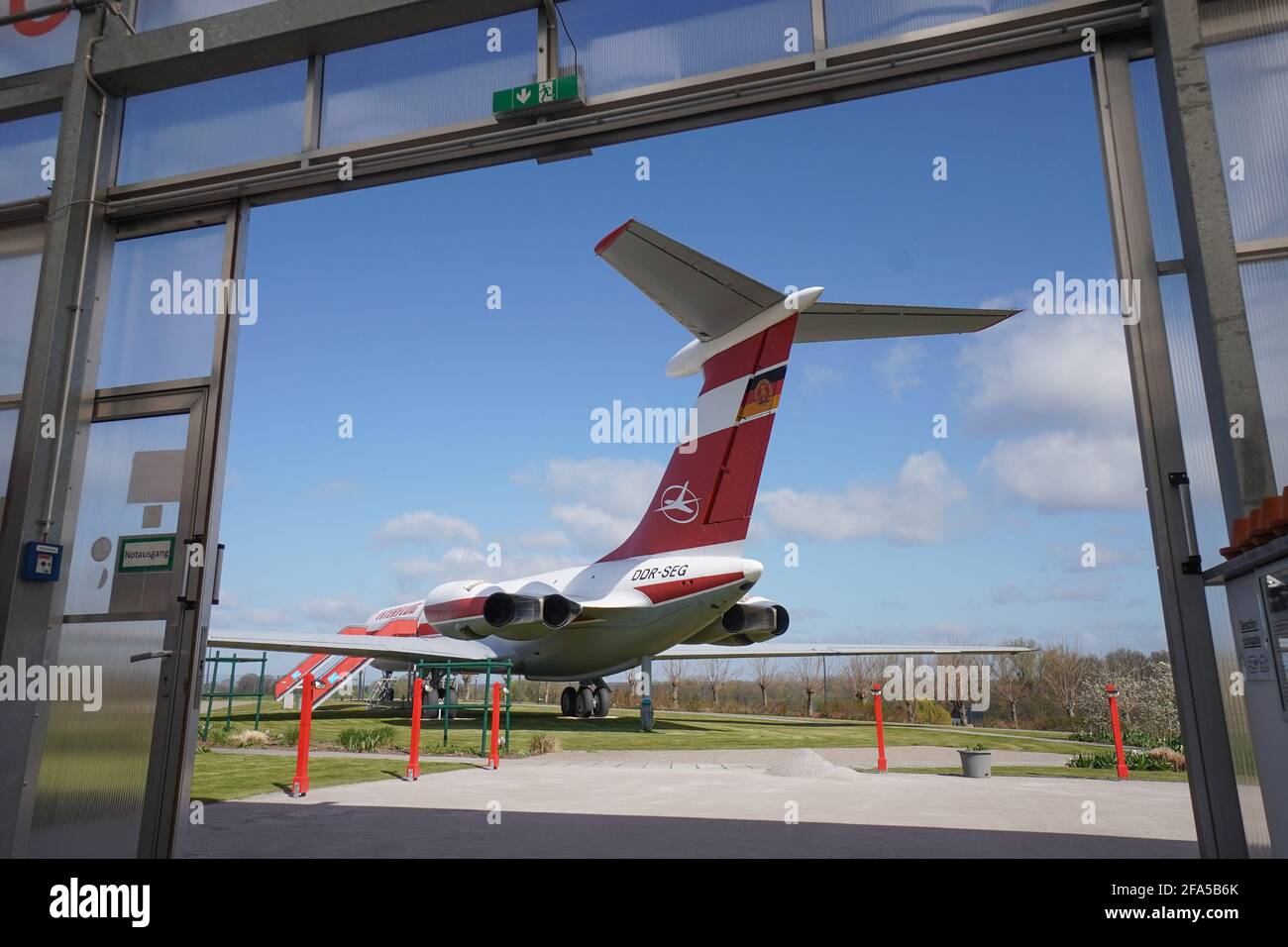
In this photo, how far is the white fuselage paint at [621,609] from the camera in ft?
45.7

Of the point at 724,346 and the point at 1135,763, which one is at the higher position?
the point at 724,346

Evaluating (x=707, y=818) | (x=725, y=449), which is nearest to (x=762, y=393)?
(x=725, y=449)

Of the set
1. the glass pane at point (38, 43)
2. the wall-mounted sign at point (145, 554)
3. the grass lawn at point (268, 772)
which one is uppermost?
the glass pane at point (38, 43)

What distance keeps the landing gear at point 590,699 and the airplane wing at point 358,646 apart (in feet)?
7.68

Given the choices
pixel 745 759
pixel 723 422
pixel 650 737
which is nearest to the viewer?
pixel 745 759

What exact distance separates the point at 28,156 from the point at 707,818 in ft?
20.2

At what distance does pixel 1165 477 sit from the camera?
3.13m

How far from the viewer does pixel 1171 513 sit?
10.1 feet

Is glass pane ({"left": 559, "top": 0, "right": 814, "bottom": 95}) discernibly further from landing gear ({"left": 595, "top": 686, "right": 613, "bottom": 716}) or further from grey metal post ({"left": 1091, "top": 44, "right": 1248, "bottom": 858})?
landing gear ({"left": 595, "top": 686, "right": 613, "bottom": 716})

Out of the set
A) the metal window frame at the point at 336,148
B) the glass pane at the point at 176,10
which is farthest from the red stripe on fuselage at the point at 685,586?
the glass pane at the point at 176,10

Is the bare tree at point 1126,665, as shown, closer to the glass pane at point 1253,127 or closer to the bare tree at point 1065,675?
the bare tree at point 1065,675

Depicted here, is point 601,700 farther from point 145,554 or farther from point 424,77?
point 424,77

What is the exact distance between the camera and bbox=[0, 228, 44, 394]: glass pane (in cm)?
463
